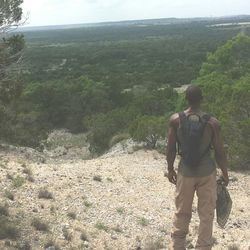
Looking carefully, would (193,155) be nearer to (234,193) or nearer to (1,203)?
(1,203)

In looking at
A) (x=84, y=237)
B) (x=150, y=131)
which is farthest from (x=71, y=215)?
(x=150, y=131)

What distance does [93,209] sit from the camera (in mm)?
10297

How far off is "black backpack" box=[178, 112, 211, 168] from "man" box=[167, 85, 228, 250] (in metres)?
0.01

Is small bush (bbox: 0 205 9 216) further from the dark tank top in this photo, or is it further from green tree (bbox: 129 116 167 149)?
green tree (bbox: 129 116 167 149)

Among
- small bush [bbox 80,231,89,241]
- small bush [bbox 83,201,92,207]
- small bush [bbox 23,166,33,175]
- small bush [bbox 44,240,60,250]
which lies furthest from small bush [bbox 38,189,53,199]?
small bush [bbox 44,240,60,250]

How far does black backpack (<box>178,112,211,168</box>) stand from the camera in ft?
17.1

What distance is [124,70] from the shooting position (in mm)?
79938

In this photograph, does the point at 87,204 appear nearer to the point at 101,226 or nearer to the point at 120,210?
the point at 120,210

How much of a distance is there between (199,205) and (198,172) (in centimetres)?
40

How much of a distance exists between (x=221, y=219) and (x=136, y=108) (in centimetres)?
2258

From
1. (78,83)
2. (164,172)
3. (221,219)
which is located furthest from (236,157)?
(78,83)

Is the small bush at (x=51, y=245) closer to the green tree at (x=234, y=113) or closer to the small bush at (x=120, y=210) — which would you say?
the small bush at (x=120, y=210)

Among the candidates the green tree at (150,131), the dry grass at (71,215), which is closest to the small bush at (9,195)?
the dry grass at (71,215)

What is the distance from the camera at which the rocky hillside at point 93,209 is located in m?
8.06
